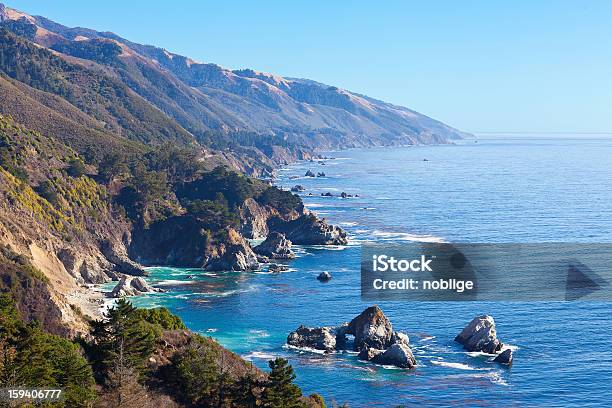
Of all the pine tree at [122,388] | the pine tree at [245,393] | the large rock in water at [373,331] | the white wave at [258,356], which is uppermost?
the pine tree at [122,388]

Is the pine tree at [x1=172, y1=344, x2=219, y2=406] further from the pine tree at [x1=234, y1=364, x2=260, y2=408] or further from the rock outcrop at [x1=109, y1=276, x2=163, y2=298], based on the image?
the rock outcrop at [x1=109, y1=276, x2=163, y2=298]

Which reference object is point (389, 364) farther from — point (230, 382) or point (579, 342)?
point (230, 382)

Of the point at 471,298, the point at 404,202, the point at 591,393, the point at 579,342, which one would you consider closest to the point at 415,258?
the point at 471,298

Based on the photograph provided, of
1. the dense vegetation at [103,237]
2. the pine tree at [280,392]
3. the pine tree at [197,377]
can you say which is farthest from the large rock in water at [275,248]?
the pine tree at [280,392]

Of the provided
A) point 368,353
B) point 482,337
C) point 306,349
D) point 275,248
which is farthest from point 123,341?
point 275,248

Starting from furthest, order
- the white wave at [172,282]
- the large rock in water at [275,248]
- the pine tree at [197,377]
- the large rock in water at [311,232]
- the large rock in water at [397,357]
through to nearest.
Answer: the large rock in water at [311,232]
the large rock in water at [275,248]
the white wave at [172,282]
the large rock in water at [397,357]
the pine tree at [197,377]

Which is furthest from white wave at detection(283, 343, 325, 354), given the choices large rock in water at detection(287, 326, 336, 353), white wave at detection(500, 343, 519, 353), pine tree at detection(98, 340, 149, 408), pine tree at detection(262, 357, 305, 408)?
pine tree at detection(98, 340, 149, 408)

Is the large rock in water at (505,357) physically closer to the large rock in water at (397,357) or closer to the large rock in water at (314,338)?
the large rock in water at (397,357)
